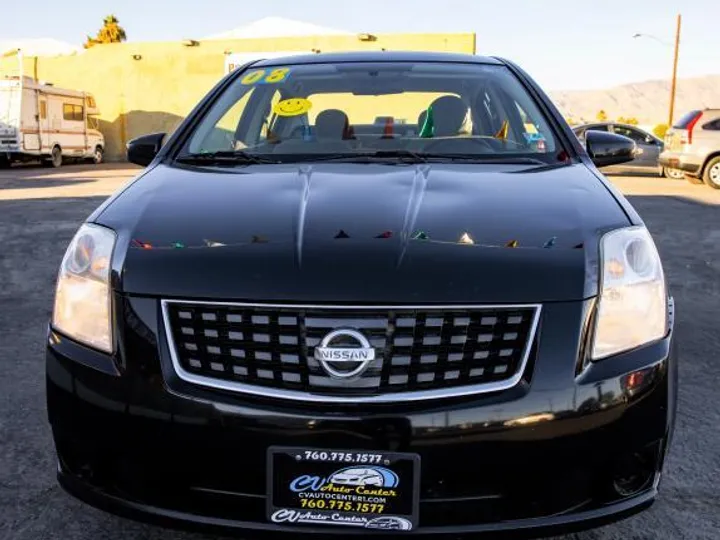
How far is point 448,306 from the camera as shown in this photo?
1.71 metres

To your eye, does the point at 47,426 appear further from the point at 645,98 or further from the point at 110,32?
the point at 645,98

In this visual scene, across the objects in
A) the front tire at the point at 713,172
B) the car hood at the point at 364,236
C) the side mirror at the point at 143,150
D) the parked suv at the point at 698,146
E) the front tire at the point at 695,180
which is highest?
the side mirror at the point at 143,150

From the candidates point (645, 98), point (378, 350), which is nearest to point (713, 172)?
point (378, 350)

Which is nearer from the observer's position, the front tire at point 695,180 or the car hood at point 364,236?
the car hood at point 364,236

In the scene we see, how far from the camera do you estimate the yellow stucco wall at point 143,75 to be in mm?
29922

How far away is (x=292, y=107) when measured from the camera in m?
3.29

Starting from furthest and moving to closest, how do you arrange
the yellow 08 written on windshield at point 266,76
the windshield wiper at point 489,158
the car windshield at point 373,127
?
the yellow 08 written on windshield at point 266,76 → the car windshield at point 373,127 → the windshield wiper at point 489,158

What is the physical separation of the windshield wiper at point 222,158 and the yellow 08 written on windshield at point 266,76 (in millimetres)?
698

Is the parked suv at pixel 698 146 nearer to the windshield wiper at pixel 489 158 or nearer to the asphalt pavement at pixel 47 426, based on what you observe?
the asphalt pavement at pixel 47 426

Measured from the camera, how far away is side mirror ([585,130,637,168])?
10.6 ft

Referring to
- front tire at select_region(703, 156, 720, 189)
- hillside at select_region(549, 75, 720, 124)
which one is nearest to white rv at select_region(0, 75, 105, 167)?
front tire at select_region(703, 156, 720, 189)

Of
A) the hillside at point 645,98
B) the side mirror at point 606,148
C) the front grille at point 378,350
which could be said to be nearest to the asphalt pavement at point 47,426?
the front grille at point 378,350

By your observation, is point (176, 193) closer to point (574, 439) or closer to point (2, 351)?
point (574, 439)

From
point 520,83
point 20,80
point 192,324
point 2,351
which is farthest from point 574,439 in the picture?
point 20,80
